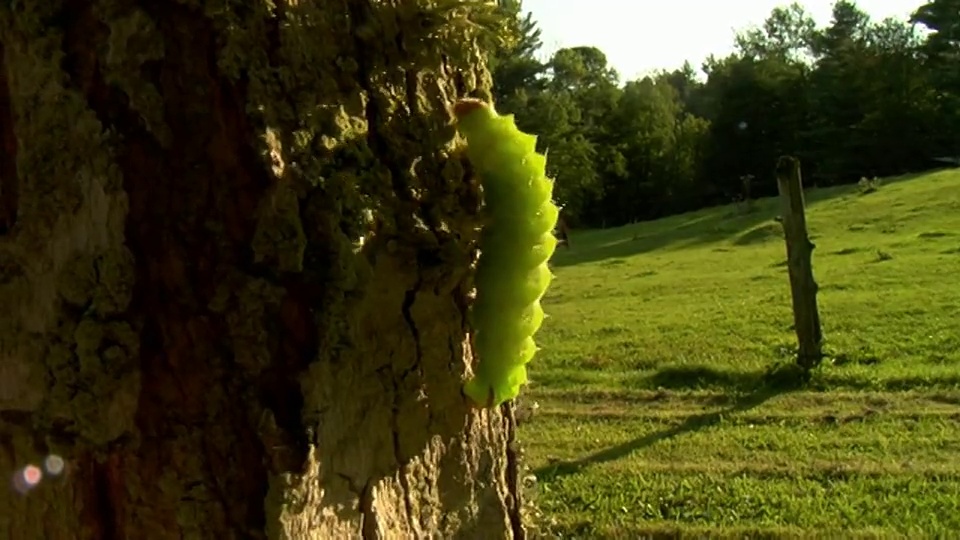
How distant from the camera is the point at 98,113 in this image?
1.21m

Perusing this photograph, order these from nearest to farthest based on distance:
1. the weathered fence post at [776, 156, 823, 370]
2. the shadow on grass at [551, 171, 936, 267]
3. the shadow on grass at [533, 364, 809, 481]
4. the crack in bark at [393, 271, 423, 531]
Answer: the crack in bark at [393, 271, 423, 531], the shadow on grass at [533, 364, 809, 481], the weathered fence post at [776, 156, 823, 370], the shadow on grass at [551, 171, 936, 267]

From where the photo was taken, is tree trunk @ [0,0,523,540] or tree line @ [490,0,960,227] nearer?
tree trunk @ [0,0,523,540]

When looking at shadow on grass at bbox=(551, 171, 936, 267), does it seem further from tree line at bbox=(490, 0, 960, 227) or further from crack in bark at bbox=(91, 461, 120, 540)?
crack in bark at bbox=(91, 461, 120, 540)

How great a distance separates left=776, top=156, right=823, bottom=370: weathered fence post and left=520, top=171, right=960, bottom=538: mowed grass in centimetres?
26

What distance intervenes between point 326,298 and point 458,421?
32 cm

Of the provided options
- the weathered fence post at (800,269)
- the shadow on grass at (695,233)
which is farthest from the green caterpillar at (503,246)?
the shadow on grass at (695,233)

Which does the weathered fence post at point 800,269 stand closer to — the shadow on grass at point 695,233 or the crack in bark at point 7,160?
the crack in bark at point 7,160

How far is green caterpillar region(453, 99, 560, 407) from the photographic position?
146cm

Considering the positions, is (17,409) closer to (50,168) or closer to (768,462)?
(50,168)

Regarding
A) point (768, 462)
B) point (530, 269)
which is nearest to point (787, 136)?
point (768, 462)

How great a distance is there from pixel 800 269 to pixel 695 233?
1625 cm

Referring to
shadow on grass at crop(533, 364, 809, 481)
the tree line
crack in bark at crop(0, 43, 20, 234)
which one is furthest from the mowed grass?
the tree line

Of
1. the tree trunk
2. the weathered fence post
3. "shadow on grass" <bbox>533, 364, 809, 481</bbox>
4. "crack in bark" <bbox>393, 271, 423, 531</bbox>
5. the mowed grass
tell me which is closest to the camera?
the tree trunk

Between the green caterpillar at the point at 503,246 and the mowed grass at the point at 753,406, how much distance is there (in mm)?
678
